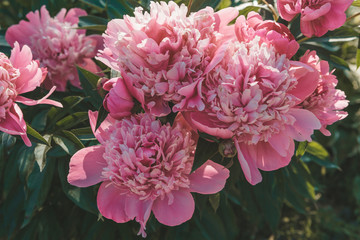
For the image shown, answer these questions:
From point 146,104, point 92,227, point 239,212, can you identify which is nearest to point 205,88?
point 146,104

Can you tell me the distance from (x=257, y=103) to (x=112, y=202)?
323mm

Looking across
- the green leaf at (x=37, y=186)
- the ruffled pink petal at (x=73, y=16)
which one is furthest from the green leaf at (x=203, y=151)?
the ruffled pink petal at (x=73, y=16)

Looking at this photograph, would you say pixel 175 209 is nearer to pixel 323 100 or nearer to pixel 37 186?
pixel 323 100

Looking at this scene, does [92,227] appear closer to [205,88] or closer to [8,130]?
[8,130]

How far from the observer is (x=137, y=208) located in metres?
0.70

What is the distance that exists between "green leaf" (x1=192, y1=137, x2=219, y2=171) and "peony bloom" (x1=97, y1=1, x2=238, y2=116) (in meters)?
0.09

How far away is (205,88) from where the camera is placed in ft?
2.27

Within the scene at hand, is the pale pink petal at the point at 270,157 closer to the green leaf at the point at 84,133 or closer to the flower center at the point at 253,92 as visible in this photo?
the flower center at the point at 253,92

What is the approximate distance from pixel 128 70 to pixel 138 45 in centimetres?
6

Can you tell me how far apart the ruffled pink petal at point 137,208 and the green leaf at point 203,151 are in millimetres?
110

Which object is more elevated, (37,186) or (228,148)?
(228,148)

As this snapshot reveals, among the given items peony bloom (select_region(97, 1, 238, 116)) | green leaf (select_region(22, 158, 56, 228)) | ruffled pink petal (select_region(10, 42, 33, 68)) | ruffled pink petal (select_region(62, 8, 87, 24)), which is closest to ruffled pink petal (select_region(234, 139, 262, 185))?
peony bloom (select_region(97, 1, 238, 116))

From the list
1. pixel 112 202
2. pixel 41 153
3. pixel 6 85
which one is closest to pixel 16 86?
pixel 6 85

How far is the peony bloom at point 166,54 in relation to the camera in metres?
0.66
